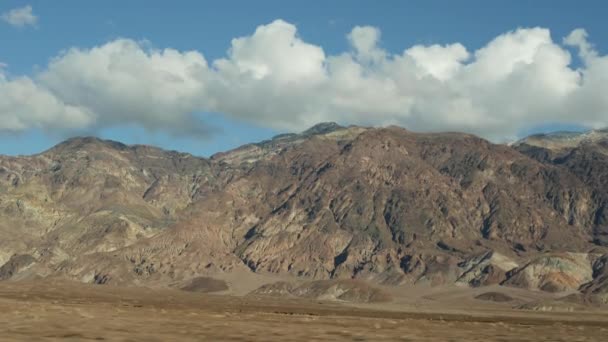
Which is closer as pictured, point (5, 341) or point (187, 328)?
point (5, 341)

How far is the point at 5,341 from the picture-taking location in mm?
32906

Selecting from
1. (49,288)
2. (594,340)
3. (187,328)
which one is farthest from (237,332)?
(49,288)

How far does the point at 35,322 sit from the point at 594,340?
1328 inches

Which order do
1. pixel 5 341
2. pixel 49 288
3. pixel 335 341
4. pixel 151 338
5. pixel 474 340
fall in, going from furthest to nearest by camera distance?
pixel 49 288
pixel 474 340
pixel 335 341
pixel 151 338
pixel 5 341

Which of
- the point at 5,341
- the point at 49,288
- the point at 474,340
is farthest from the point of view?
the point at 49,288

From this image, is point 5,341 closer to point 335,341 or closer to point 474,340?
point 335,341

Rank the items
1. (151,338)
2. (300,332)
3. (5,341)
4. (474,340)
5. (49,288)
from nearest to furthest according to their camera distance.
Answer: (5,341), (151,338), (474,340), (300,332), (49,288)

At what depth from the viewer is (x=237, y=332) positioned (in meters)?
43.0

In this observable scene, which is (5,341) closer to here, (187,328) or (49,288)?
(187,328)

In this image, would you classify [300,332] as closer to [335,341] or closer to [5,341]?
[335,341]

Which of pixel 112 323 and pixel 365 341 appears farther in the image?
pixel 112 323

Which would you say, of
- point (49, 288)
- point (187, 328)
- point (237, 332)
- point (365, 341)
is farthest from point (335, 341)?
point (49, 288)

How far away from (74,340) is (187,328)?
33.9 feet

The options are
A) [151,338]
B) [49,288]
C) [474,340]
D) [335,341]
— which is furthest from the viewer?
[49,288]
